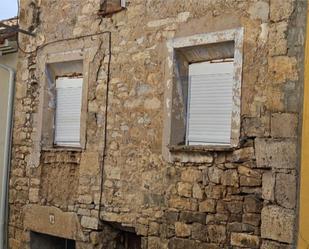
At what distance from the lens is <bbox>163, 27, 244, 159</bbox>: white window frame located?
5305mm

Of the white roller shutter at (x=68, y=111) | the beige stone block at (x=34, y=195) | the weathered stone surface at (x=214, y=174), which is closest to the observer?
the weathered stone surface at (x=214, y=174)

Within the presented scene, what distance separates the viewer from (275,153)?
5.02m

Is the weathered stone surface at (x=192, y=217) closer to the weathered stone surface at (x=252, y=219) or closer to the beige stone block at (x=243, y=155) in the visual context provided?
the weathered stone surface at (x=252, y=219)

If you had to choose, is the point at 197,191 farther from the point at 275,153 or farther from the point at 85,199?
the point at 85,199

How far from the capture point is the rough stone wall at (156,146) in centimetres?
501

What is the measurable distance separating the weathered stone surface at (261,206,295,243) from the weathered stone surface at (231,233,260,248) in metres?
0.13

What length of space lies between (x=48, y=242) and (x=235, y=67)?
13.1ft

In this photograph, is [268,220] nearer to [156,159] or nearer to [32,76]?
[156,159]

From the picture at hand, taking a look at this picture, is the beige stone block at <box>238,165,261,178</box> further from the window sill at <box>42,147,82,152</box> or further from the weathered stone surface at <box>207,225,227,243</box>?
the window sill at <box>42,147,82,152</box>

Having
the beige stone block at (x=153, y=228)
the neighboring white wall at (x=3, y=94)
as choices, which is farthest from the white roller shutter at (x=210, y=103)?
the neighboring white wall at (x=3, y=94)

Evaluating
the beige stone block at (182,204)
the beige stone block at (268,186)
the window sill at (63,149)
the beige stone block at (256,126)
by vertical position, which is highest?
the beige stone block at (256,126)

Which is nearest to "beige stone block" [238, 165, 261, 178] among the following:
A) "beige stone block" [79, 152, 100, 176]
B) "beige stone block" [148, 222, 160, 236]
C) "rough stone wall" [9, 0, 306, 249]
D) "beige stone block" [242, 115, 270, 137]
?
"rough stone wall" [9, 0, 306, 249]

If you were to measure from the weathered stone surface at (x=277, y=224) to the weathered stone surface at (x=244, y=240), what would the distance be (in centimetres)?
13

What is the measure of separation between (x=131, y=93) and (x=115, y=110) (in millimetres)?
328
